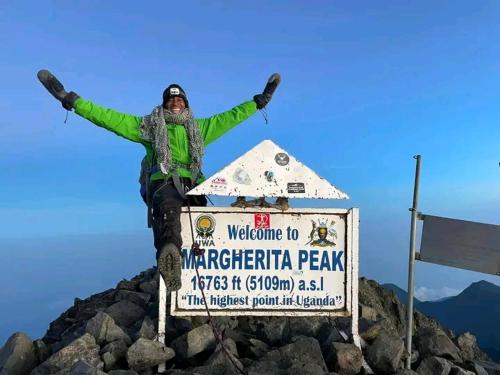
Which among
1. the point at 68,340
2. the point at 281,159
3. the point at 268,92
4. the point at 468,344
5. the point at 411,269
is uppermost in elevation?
the point at 268,92

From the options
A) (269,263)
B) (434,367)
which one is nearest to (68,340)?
(269,263)

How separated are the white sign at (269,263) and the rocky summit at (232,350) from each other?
1.17 ft

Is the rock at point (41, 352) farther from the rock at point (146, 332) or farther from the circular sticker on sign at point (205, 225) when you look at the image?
the circular sticker on sign at point (205, 225)

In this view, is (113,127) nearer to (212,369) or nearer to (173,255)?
(173,255)

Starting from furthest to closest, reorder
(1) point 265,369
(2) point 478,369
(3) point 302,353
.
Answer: (2) point 478,369
(3) point 302,353
(1) point 265,369

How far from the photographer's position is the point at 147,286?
10.7 meters

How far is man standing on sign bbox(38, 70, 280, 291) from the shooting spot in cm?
766

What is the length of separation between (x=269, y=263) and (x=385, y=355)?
1843mm

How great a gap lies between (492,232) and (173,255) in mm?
4283

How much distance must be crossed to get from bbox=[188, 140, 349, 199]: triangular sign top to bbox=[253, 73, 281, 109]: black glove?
1481mm

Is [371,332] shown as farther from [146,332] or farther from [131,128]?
[131,128]

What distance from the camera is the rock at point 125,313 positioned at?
325 inches

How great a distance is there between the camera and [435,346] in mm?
8172

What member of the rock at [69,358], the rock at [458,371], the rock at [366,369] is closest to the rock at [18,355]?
the rock at [69,358]
